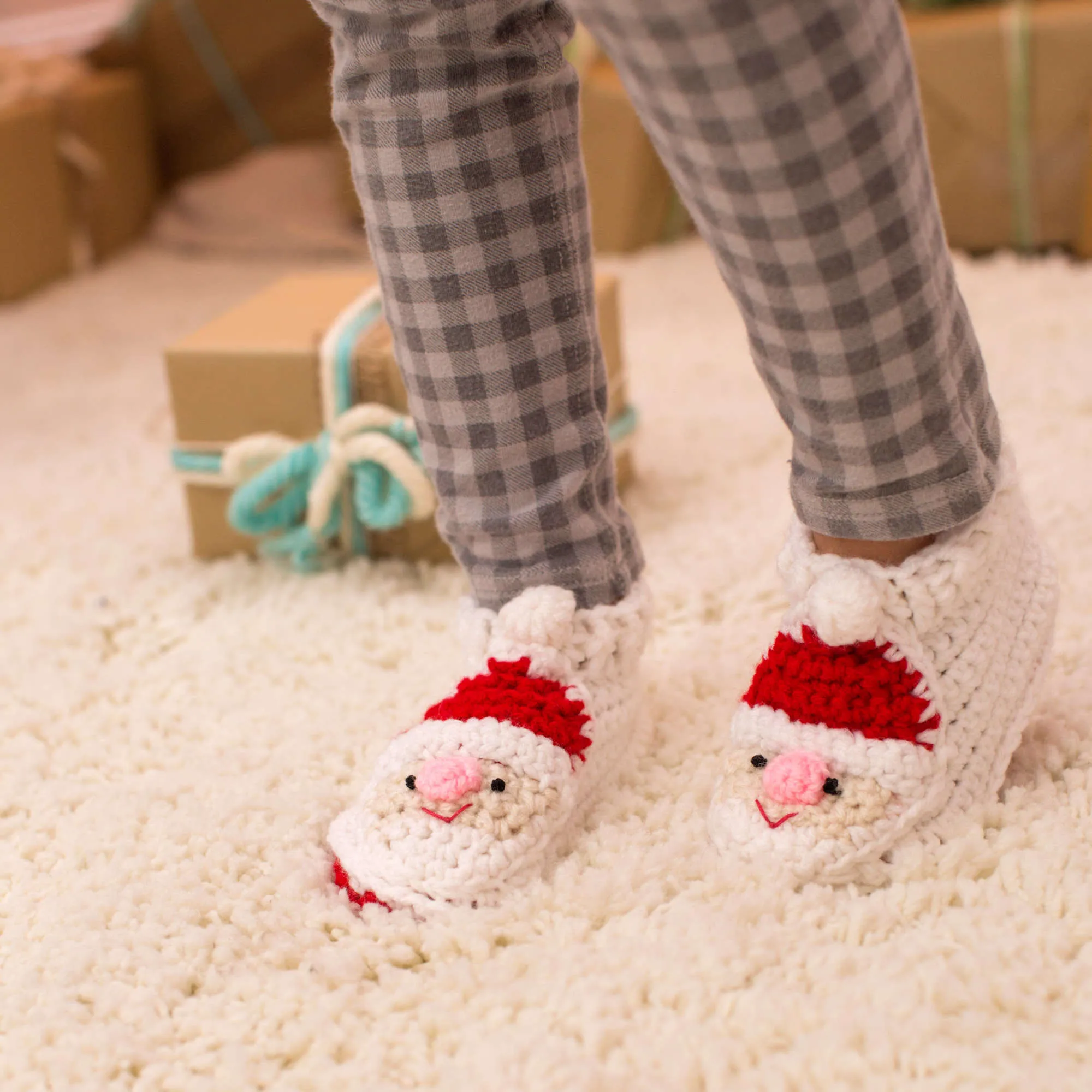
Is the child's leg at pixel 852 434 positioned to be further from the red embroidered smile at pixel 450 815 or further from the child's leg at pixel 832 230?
the red embroidered smile at pixel 450 815

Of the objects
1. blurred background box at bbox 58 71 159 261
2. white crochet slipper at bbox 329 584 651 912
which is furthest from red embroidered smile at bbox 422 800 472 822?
blurred background box at bbox 58 71 159 261

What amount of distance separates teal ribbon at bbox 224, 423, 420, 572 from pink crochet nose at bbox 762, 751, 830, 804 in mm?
415

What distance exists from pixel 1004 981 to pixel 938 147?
1362 millimetres

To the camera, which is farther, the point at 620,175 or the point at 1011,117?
the point at 620,175

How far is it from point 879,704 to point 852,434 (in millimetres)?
133

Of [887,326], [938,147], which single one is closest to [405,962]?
[887,326]

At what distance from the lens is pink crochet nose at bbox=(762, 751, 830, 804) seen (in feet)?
1.83

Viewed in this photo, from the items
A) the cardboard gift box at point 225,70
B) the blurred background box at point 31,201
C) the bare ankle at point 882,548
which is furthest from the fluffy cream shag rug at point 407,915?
the cardboard gift box at point 225,70

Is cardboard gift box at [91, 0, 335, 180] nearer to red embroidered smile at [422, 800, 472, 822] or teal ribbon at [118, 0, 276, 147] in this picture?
teal ribbon at [118, 0, 276, 147]

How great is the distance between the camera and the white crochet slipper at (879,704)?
0.55 meters

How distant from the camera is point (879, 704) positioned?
0.56m

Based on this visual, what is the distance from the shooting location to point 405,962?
549 millimetres

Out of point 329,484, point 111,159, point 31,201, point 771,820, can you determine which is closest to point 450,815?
point 771,820

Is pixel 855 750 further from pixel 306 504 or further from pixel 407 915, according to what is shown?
pixel 306 504
